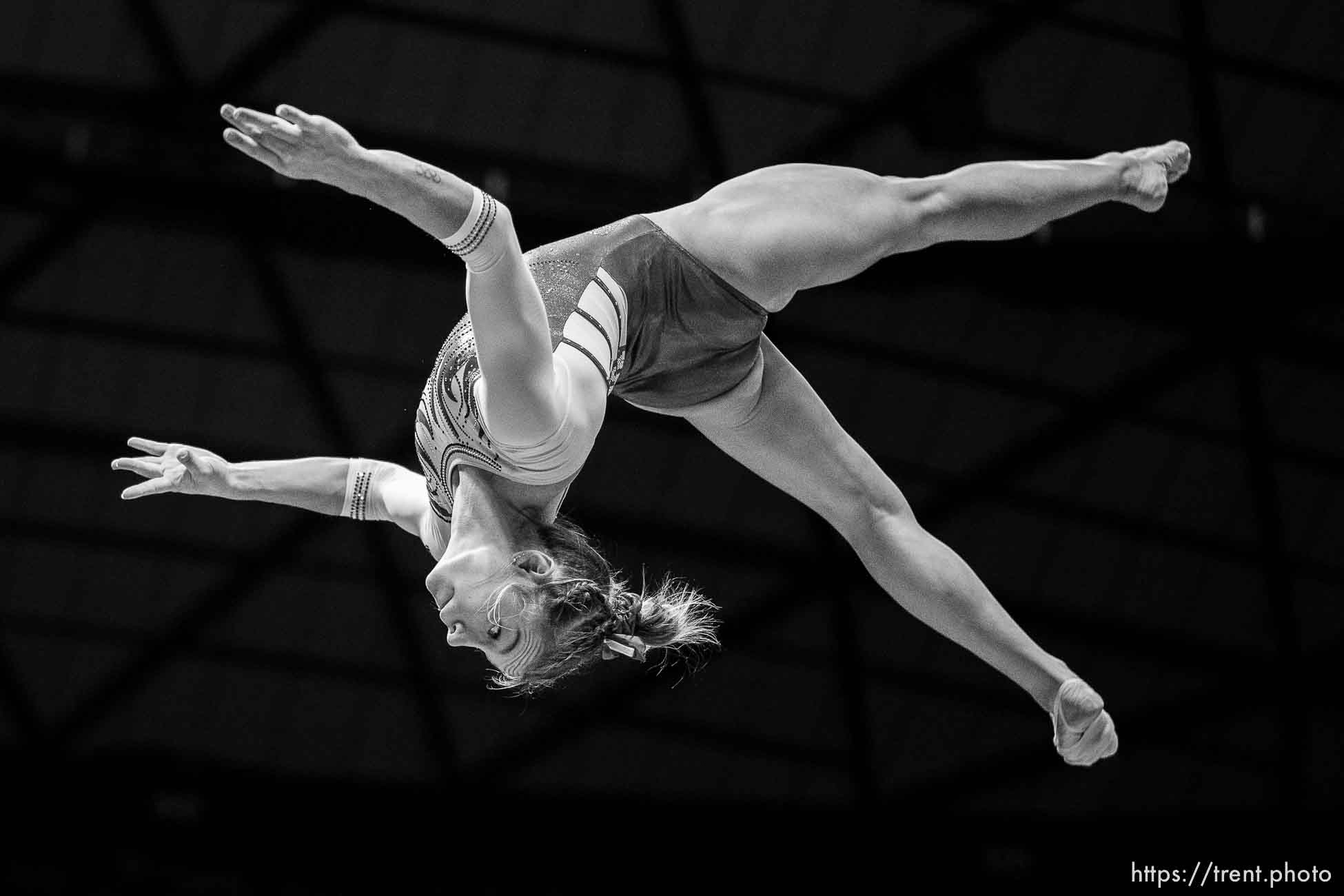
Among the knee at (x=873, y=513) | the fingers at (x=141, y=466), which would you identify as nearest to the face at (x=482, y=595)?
the fingers at (x=141, y=466)

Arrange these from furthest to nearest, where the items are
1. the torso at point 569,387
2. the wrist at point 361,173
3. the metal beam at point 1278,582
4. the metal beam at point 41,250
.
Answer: the metal beam at point 1278,582
the metal beam at point 41,250
the torso at point 569,387
the wrist at point 361,173

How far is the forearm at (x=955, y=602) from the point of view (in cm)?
481

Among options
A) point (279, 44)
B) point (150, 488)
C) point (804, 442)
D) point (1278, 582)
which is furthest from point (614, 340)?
point (1278, 582)

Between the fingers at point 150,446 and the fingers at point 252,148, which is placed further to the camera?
the fingers at point 150,446

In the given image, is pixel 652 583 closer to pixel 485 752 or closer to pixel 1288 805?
pixel 485 752

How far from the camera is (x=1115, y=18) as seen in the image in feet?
30.1

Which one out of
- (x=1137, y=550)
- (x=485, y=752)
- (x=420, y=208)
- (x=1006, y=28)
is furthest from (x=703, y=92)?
(x=420, y=208)

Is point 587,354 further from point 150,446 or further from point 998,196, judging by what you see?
point 150,446

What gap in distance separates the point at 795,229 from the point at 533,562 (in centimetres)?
116

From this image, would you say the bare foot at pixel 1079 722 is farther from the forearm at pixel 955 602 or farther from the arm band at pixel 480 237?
the arm band at pixel 480 237

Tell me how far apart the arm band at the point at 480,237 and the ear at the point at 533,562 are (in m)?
0.80

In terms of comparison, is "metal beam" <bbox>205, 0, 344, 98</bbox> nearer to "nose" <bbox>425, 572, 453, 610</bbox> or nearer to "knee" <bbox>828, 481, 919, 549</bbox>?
"knee" <bbox>828, 481, 919, 549</bbox>

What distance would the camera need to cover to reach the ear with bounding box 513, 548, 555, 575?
428cm

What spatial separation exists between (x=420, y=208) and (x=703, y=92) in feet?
19.3
